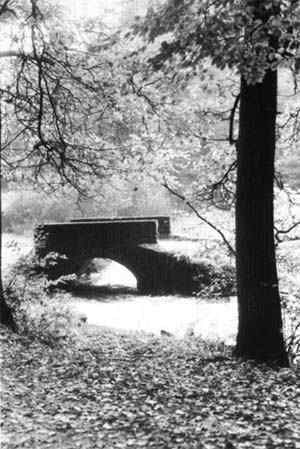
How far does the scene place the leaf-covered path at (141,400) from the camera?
5586 mm

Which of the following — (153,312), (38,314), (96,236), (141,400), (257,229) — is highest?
Result: (96,236)

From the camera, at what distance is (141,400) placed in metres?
6.85

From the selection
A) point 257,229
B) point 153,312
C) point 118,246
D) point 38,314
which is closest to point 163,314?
point 153,312

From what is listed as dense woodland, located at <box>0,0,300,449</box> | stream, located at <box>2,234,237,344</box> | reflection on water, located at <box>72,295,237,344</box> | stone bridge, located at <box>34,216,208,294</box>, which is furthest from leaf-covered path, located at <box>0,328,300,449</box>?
stone bridge, located at <box>34,216,208,294</box>

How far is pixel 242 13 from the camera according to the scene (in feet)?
20.1

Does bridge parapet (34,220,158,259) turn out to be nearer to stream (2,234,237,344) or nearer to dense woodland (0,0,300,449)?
stream (2,234,237,344)

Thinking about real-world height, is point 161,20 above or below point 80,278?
above

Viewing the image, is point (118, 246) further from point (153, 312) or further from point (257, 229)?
point (257, 229)

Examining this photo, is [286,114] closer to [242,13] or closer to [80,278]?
[242,13]

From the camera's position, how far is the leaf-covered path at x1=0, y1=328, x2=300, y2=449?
5.59 meters

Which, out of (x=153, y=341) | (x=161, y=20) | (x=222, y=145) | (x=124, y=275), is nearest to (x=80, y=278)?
(x=124, y=275)

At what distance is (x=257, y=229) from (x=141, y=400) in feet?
9.60

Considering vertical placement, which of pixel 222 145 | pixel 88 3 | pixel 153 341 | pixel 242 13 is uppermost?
pixel 88 3

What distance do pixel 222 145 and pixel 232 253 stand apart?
6.88 feet
